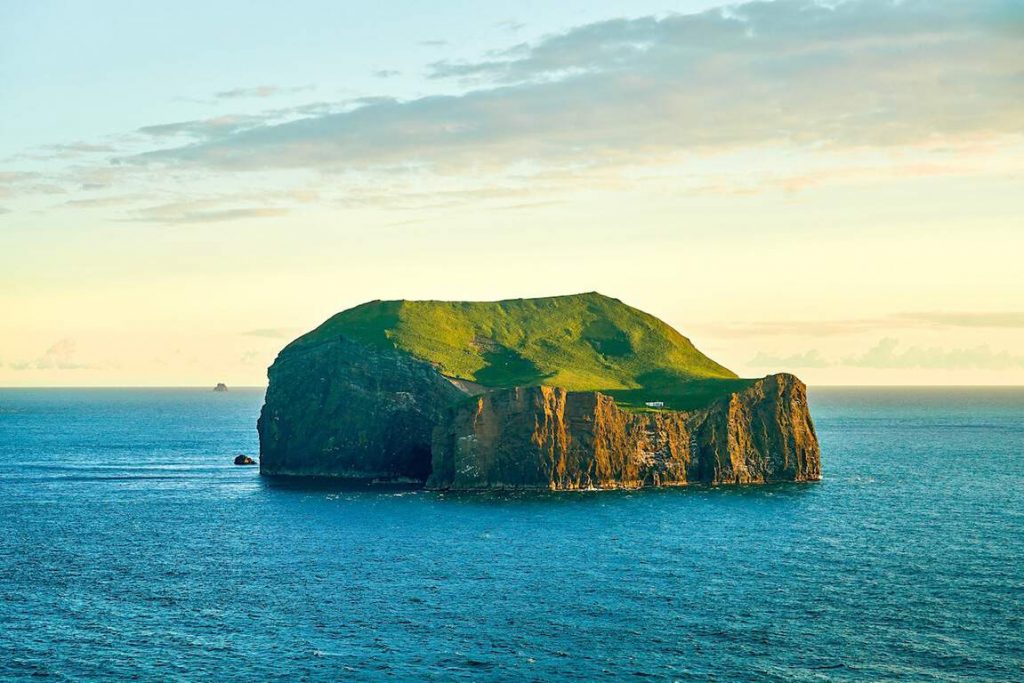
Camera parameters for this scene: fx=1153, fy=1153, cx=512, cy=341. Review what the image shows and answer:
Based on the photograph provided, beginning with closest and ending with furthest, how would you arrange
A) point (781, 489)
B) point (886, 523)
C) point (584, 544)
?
point (584, 544) < point (886, 523) < point (781, 489)

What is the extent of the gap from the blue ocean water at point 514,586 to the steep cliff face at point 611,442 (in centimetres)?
839

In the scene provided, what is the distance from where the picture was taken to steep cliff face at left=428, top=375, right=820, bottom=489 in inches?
6447

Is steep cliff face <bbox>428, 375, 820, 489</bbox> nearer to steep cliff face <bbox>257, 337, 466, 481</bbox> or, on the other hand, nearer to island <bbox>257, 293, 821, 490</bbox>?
island <bbox>257, 293, 821, 490</bbox>

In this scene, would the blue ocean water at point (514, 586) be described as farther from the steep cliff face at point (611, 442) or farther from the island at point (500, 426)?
the island at point (500, 426)

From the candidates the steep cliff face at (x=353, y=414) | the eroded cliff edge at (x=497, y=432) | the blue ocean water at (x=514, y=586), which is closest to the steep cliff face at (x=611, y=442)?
the eroded cliff edge at (x=497, y=432)

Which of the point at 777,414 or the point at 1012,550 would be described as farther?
the point at 777,414

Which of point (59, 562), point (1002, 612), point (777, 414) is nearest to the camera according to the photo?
point (1002, 612)

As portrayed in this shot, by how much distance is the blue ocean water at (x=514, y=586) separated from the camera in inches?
3046

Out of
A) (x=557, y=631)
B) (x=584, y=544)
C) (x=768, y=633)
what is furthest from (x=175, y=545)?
(x=768, y=633)

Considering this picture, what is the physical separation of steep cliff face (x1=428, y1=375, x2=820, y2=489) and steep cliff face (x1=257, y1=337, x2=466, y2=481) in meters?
13.8

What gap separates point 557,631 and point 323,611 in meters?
19.2

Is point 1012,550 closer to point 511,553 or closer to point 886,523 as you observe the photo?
point 886,523

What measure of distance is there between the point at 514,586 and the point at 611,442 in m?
69.9

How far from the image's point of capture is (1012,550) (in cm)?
11550
